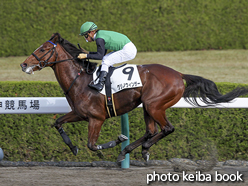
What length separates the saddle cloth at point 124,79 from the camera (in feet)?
14.5

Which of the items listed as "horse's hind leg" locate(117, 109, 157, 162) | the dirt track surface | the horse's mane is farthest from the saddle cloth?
the dirt track surface

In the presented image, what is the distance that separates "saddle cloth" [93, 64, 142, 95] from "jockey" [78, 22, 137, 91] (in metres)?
0.12

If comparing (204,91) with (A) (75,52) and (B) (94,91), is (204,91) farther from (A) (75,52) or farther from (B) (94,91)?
(A) (75,52)

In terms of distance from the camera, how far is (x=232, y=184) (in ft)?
13.8

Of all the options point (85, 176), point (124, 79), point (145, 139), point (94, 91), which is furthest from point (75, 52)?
point (85, 176)

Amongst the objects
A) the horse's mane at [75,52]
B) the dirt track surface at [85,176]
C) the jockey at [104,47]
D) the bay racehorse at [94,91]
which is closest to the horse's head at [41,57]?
the bay racehorse at [94,91]

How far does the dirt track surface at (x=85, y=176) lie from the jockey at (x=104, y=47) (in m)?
1.16

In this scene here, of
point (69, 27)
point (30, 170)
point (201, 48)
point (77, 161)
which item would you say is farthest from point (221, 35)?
point (30, 170)

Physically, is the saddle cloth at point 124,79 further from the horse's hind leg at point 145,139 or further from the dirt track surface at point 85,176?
the dirt track surface at point 85,176

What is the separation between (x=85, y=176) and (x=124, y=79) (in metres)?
1.39

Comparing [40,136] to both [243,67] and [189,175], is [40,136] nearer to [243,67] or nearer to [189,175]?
[189,175]

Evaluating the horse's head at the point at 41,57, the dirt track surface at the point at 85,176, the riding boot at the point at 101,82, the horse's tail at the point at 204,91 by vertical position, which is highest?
the horse's head at the point at 41,57

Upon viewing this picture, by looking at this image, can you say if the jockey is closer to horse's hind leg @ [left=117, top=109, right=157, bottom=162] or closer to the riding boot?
the riding boot

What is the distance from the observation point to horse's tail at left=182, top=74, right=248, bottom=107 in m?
4.73
